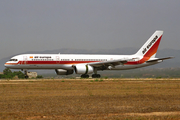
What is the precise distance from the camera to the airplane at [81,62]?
39.6 m

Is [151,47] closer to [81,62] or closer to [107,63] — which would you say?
[107,63]

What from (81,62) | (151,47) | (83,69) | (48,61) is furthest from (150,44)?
(48,61)

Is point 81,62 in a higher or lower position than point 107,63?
higher

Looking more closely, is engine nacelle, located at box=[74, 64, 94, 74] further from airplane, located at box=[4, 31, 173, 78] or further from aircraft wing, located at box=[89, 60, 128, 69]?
aircraft wing, located at box=[89, 60, 128, 69]

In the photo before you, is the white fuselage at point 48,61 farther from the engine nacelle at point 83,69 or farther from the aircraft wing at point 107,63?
the engine nacelle at point 83,69

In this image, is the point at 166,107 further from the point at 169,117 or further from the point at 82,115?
the point at 82,115

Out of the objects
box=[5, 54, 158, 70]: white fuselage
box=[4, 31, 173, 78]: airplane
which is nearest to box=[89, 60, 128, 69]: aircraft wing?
box=[4, 31, 173, 78]: airplane

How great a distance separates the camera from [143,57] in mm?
47000

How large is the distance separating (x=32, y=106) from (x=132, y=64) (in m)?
33.7

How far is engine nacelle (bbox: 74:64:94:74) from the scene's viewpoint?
39938 millimetres

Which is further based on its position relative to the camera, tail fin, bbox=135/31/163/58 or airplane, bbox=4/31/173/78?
tail fin, bbox=135/31/163/58

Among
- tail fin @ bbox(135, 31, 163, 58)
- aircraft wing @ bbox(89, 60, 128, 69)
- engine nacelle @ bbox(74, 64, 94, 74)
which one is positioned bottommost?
engine nacelle @ bbox(74, 64, 94, 74)

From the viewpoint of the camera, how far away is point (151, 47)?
47.7 meters

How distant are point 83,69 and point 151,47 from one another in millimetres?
13649
